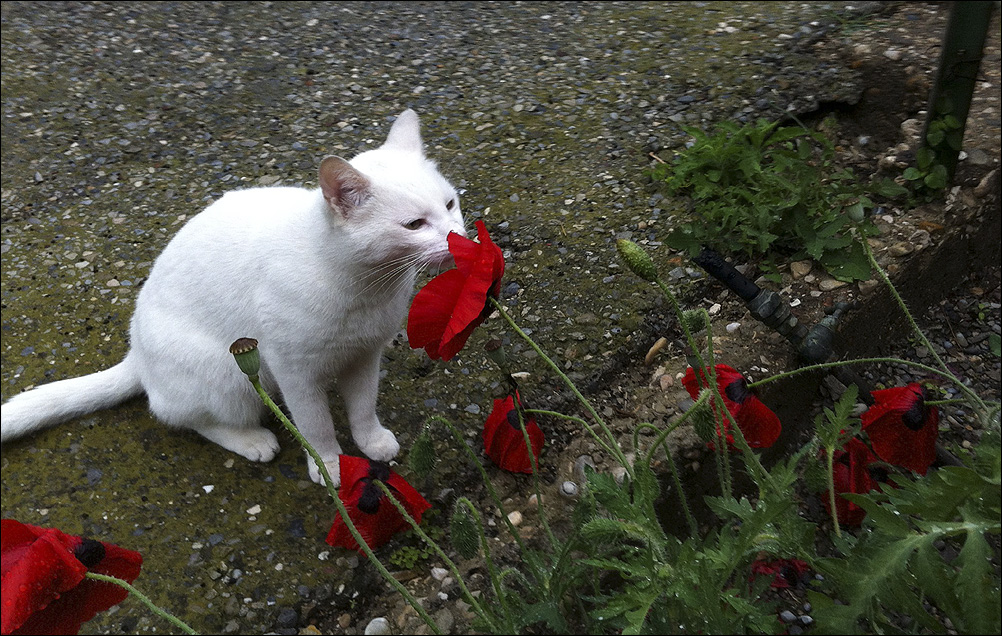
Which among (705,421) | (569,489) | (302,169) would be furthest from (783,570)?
(302,169)

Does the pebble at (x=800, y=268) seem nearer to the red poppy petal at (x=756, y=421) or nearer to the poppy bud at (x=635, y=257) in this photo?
the red poppy petal at (x=756, y=421)

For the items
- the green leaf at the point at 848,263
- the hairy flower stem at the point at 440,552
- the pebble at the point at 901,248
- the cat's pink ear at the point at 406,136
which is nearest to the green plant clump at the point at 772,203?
the green leaf at the point at 848,263

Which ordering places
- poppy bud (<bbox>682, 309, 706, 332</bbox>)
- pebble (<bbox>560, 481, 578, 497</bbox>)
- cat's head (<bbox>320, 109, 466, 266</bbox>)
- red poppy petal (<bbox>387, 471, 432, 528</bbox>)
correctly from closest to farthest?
1. poppy bud (<bbox>682, 309, 706, 332</bbox>)
2. red poppy petal (<bbox>387, 471, 432, 528</bbox>)
3. cat's head (<bbox>320, 109, 466, 266</bbox>)
4. pebble (<bbox>560, 481, 578, 497</bbox>)

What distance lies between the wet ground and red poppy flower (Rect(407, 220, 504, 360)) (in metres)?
0.87

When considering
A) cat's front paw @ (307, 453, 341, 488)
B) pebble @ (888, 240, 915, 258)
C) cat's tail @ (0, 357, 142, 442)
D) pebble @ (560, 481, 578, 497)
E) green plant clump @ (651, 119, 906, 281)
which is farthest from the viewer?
pebble @ (888, 240, 915, 258)

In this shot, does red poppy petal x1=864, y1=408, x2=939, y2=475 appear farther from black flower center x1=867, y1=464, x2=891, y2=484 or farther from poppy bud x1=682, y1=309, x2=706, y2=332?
poppy bud x1=682, y1=309, x2=706, y2=332

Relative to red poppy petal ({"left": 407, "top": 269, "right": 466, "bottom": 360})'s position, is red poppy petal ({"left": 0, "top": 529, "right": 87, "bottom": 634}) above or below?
below

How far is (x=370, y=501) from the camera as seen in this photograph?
5.51 feet

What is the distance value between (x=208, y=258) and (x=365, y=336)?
0.48 meters

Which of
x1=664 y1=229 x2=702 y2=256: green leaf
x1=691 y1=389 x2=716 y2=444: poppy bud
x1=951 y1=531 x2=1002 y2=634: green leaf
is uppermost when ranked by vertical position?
x1=951 y1=531 x2=1002 y2=634: green leaf

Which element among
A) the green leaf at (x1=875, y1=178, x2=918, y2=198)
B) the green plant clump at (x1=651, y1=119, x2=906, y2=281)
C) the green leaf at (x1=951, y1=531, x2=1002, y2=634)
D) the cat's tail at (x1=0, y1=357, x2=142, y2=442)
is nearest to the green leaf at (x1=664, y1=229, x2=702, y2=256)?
the green plant clump at (x1=651, y1=119, x2=906, y2=281)

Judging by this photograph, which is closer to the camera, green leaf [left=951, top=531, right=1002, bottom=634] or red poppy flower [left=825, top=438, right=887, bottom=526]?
green leaf [left=951, top=531, right=1002, bottom=634]

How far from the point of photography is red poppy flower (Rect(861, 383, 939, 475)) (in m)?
1.52

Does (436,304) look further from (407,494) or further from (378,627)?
(378,627)
